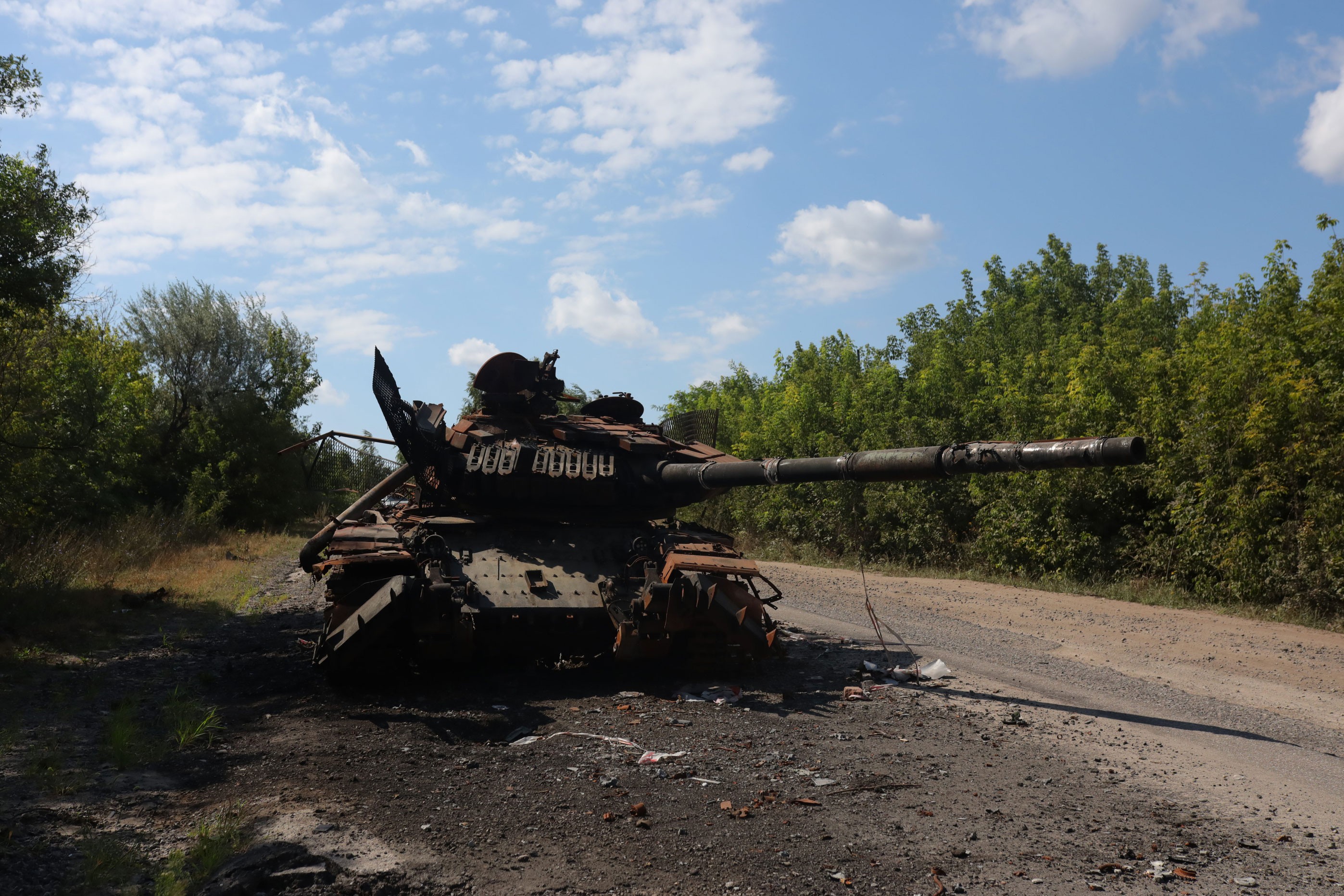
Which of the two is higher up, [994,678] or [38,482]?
[38,482]

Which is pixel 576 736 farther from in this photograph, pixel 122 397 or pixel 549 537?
pixel 122 397

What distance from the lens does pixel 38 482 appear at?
50.3 ft

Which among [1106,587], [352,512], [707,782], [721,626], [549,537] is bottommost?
[707,782]

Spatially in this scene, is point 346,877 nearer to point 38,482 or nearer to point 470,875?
point 470,875

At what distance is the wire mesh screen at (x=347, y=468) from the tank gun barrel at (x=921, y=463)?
13.3 feet

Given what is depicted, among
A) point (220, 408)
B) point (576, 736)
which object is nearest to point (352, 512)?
point (576, 736)

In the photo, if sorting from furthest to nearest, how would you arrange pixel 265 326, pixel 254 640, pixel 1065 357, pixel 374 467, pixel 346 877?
pixel 265 326
pixel 1065 357
pixel 374 467
pixel 254 640
pixel 346 877

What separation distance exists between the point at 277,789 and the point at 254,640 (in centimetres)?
627

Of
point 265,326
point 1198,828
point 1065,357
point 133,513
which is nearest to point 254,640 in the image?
point 1198,828

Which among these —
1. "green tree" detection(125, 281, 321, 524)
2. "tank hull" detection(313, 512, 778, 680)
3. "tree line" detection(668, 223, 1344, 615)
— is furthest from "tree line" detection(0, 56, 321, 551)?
"tree line" detection(668, 223, 1344, 615)

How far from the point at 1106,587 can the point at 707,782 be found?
1301 centimetres

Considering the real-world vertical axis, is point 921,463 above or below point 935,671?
above

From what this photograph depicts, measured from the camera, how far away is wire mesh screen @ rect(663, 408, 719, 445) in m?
11.8

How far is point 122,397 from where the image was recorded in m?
23.1
